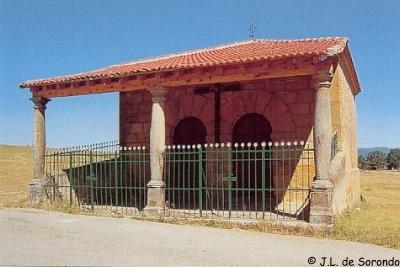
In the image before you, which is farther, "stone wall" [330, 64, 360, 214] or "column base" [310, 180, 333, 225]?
"stone wall" [330, 64, 360, 214]

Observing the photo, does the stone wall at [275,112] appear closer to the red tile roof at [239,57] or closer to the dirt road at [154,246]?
the red tile roof at [239,57]

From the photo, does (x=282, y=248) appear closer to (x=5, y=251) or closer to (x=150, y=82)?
(x=5, y=251)

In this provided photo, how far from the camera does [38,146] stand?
12219 millimetres

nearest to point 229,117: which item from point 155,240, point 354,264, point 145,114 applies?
point 145,114

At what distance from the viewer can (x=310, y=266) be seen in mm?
5961

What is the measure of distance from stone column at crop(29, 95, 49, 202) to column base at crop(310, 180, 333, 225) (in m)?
6.94

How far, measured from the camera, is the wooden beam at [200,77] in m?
9.00

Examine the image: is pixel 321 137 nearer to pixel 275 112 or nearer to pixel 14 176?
pixel 275 112

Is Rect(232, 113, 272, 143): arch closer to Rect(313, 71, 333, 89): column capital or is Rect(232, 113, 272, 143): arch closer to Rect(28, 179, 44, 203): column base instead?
Rect(313, 71, 333, 89): column capital

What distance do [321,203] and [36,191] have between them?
716 cm

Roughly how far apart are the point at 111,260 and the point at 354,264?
10.3 ft

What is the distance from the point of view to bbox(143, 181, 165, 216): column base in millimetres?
9992
